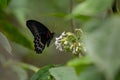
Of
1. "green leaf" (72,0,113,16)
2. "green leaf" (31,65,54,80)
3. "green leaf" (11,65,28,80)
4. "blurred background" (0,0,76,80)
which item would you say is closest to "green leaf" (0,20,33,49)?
"blurred background" (0,0,76,80)

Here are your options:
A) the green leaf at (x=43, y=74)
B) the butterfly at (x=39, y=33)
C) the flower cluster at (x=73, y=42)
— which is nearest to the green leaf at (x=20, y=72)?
the butterfly at (x=39, y=33)

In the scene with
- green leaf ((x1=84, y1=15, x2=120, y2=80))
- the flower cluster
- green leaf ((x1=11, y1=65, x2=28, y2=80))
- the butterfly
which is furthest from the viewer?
green leaf ((x1=11, y1=65, x2=28, y2=80))

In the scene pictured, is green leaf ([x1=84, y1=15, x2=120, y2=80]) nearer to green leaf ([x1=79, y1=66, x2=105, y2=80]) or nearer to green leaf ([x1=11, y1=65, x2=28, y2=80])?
green leaf ([x1=79, y1=66, x2=105, y2=80])

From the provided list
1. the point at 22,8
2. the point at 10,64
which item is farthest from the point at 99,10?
the point at 22,8

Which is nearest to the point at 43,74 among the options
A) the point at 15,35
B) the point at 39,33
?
the point at 39,33

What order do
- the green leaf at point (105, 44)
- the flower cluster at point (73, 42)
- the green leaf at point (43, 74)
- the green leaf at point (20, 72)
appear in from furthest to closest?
1. the green leaf at point (20, 72)
2. the green leaf at point (43, 74)
3. the flower cluster at point (73, 42)
4. the green leaf at point (105, 44)

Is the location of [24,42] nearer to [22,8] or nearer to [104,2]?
[22,8]

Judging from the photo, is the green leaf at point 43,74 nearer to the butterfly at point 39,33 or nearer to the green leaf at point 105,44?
the butterfly at point 39,33
